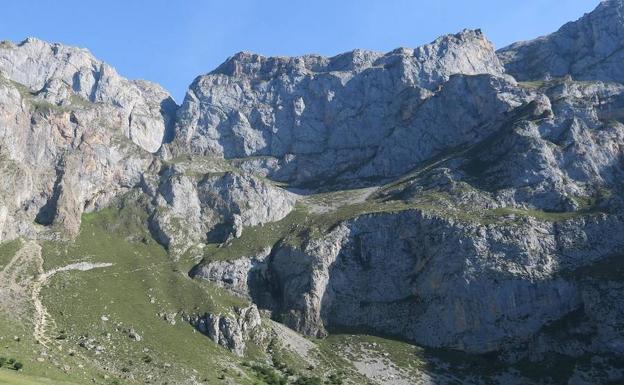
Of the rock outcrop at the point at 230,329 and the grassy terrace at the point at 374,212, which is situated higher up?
the grassy terrace at the point at 374,212

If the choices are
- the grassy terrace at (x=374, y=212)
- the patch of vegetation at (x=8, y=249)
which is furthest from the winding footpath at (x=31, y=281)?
the grassy terrace at (x=374, y=212)

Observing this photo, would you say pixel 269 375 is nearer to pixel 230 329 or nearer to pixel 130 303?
pixel 230 329

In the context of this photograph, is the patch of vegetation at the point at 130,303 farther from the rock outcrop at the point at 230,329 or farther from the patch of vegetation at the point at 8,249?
the patch of vegetation at the point at 8,249

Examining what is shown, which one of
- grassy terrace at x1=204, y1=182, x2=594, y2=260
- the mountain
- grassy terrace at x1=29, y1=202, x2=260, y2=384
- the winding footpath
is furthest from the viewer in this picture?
grassy terrace at x1=204, y1=182, x2=594, y2=260

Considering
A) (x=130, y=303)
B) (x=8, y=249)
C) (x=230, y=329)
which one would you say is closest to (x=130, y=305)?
(x=130, y=303)

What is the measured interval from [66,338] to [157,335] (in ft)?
65.8

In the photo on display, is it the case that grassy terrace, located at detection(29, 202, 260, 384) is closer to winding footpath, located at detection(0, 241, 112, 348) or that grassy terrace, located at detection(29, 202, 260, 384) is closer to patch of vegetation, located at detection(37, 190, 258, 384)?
patch of vegetation, located at detection(37, 190, 258, 384)

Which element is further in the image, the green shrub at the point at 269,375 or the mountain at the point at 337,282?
the mountain at the point at 337,282

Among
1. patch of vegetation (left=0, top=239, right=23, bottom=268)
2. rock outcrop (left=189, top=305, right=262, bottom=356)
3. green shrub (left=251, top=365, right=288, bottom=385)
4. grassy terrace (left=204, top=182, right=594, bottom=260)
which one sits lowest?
green shrub (left=251, top=365, right=288, bottom=385)

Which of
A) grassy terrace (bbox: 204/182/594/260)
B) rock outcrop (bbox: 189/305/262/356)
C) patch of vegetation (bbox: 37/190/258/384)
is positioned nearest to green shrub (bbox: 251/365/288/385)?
patch of vegetation (bbox: 37/190/258/384)

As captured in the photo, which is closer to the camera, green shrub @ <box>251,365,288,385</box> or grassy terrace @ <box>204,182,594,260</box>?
green shrub @ <box>251,365,288,385</box>

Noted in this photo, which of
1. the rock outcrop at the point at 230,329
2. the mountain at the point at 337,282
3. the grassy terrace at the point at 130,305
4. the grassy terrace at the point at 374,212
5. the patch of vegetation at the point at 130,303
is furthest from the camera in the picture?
the grassy terrace at the point at 374,212

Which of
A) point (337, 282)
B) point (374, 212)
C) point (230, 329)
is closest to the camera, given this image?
point (230, 329)

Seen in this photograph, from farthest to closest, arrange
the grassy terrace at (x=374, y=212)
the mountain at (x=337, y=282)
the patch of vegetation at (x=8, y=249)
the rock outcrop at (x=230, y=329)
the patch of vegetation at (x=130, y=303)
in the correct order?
the grassy terrace at (x=374, y=212), the patch of vegetation at (x=8, y=249), the rock outcrop at (x=230, y=329), the mountain at (x=337, y=282), the patch of vegetation at (x=130, y=303)
